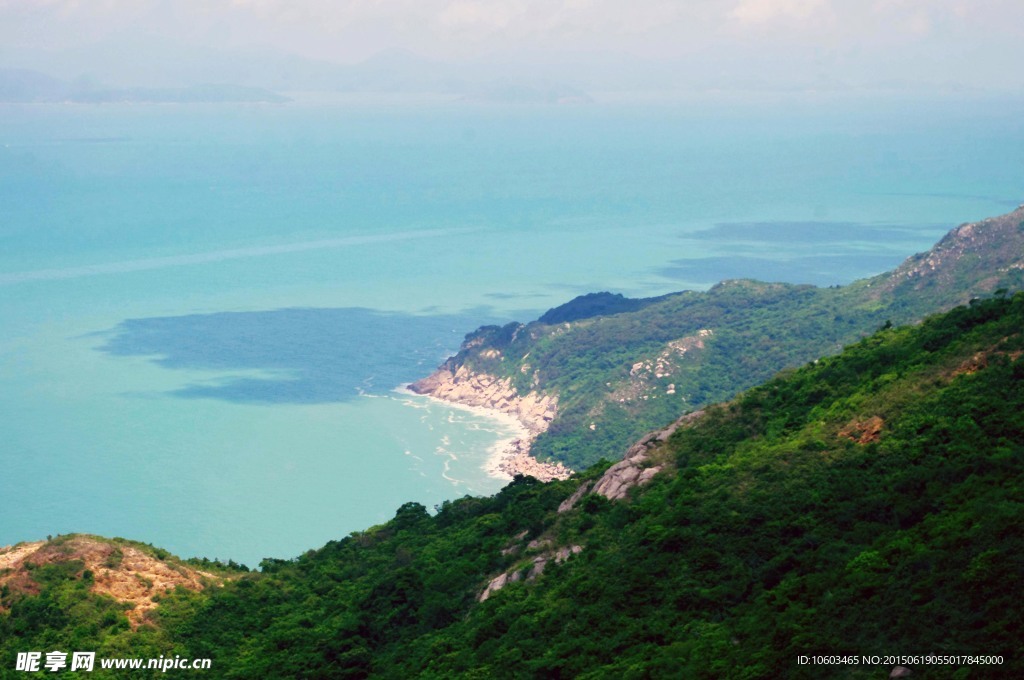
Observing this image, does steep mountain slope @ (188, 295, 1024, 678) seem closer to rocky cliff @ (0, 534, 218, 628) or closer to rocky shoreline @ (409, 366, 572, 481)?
rocky cliff @ (0, 534, 218, 628)

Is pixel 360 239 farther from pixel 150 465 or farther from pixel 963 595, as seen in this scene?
pixel 963 595

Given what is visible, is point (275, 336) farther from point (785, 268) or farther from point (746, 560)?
point (746, 560)

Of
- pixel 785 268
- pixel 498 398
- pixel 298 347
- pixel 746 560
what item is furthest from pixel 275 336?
pixel 746 560

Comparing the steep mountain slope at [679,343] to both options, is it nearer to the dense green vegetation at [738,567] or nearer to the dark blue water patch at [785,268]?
the dense green vegetation at [738,567]

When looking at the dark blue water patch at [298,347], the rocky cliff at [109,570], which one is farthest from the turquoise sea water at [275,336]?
the rocky cliff at [109,570]

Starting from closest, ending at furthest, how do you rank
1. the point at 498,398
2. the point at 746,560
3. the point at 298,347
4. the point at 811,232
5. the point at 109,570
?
the point at 746,560 → the point at 109,570 → the point at 498,398 → the point at 298,347 → the point at 811,232
